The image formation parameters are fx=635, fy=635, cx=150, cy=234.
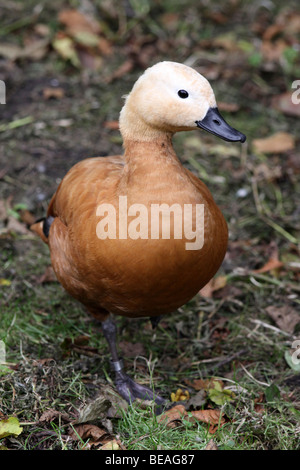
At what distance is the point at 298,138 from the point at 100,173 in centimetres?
240

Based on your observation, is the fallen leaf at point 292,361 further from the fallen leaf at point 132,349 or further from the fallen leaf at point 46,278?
the fallen leaf at point 46,278

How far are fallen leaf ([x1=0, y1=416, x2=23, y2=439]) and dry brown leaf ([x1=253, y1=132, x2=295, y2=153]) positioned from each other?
293 centimetres

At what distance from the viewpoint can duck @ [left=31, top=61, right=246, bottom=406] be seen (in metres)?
2.58

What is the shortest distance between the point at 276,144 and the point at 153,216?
8.18 ft

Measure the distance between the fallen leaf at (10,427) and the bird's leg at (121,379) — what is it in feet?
1.94

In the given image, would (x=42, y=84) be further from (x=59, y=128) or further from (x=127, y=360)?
(x=127, y=360)

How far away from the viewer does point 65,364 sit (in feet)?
10.3

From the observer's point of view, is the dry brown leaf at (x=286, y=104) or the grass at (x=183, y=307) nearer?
the grass at (x=183, y=307)

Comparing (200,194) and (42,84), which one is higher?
A: (200,194)

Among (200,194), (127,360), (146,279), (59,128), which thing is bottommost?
(127,360)

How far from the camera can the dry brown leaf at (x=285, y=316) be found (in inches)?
136

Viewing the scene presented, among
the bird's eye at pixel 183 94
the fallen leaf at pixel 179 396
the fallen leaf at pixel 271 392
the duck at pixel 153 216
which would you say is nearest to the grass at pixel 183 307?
the fallen leaf at pixel 271 392

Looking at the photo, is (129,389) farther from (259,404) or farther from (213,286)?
(213,286)

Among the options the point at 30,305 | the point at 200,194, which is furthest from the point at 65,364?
the point at 200,194
